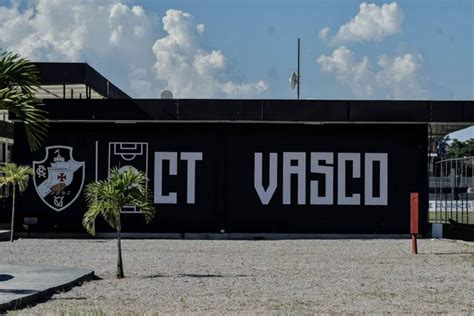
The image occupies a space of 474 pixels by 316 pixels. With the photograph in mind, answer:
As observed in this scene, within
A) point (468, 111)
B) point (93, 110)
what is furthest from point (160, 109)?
point (468, 111)

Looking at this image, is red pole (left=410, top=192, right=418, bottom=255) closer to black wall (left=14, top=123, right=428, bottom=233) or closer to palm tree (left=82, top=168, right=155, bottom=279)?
black wall (left=14, top=123, right=428, bottom=233)

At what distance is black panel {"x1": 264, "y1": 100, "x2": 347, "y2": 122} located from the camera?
24672 millimetres

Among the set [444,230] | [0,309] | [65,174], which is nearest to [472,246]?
[444,230]

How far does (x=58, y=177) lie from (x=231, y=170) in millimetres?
5184

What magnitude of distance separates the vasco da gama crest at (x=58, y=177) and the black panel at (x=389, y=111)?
27.2ft

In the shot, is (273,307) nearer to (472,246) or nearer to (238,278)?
(238,278)

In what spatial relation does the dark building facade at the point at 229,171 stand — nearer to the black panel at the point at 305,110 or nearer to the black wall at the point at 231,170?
the black wall at the point at 231,170

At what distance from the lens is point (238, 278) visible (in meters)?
15.1

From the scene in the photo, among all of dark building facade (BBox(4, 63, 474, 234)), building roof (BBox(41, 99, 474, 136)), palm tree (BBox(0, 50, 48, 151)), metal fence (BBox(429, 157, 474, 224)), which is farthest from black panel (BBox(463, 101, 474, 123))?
palm tree (BBox(0, 50, 48, 151))

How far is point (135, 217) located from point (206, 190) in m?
2.27

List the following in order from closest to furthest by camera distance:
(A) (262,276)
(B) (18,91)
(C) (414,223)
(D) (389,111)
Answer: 1. (B) (18,91)
2. (A) (262,276)
3. (C) (414,223)
4. (D) (389,111)

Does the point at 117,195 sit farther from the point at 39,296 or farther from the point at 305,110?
the point at 305,110

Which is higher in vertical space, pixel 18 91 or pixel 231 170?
pixel 18 91

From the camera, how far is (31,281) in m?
13.5
